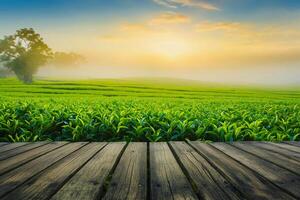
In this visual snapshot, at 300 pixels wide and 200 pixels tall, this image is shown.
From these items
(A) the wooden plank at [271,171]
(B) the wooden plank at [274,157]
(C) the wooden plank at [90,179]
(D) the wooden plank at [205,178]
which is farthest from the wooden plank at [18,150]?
(B) the wooden plank at [274,157]

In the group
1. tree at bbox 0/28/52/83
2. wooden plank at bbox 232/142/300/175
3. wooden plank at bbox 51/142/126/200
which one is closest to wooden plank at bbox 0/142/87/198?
wooden plank at bbox 51/142/126/200

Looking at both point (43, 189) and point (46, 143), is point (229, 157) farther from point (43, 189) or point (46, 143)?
point (46, 143)

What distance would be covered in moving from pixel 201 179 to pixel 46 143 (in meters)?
2.68

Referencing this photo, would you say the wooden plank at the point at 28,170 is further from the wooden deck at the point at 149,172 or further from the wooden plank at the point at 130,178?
the wooden plank at the point at 130,178

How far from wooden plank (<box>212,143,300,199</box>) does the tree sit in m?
64.5

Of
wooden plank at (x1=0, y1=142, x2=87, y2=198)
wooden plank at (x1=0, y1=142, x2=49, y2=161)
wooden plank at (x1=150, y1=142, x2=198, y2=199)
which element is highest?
wooden plank at (x1=150, y1=142, x2=198, y2=199)

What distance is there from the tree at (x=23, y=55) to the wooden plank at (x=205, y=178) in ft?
211

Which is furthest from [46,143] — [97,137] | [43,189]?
[43,189]

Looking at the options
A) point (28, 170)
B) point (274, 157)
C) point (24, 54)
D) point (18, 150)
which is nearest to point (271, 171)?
point (274, 157)

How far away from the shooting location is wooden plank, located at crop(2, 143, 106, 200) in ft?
6.27

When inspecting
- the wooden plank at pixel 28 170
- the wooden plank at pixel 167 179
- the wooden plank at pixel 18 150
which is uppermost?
the wooden plank at pixel 167 179

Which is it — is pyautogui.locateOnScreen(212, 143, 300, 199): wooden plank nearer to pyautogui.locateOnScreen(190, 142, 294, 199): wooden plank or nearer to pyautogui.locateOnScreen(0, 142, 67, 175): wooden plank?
pyautogui.locateOnScreen(190, 142, 294, 199): wooden plank

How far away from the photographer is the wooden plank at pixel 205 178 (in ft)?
6.31

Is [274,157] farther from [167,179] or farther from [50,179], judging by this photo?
[50,179]
